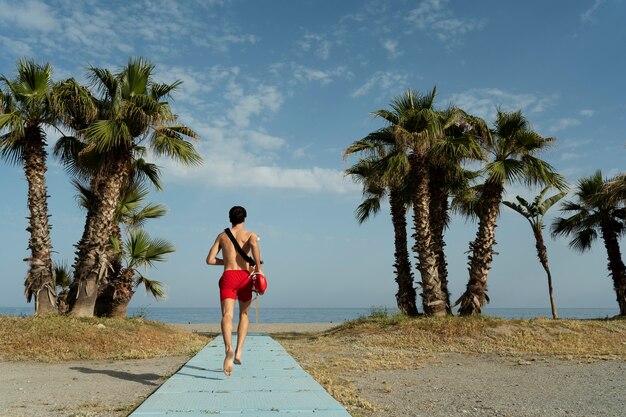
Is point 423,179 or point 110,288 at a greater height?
point 423,179

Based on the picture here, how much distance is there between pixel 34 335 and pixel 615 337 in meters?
15.5

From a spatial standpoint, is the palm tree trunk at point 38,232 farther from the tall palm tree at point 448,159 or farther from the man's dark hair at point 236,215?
the tall palm tree at point 448,159

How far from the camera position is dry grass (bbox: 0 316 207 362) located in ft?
37.0

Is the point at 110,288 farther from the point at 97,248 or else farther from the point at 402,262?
the point at 402,262

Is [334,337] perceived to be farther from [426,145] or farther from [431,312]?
[426,145]

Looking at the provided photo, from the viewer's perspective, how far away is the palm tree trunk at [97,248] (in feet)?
49.9

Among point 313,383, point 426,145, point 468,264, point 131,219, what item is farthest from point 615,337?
point 131,219

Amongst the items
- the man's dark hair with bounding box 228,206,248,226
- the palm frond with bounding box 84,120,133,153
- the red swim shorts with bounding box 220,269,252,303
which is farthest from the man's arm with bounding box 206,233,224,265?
the palm frond with bounding box 84,120,133,153

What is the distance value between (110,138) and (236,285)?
10.4 m

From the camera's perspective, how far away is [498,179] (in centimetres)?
1692

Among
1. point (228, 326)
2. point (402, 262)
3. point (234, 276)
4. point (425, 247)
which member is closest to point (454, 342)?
point (425, 247)

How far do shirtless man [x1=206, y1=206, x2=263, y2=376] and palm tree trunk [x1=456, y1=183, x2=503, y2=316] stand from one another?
1255 cm

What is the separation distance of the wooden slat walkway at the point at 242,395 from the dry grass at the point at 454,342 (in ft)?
10.8

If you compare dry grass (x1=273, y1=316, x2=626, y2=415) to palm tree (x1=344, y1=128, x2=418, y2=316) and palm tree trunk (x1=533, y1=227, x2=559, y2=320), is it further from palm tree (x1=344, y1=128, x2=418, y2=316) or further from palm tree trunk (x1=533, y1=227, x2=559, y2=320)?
palm tree trunk (x1=533, y1=227, x2=559, y2=320)
